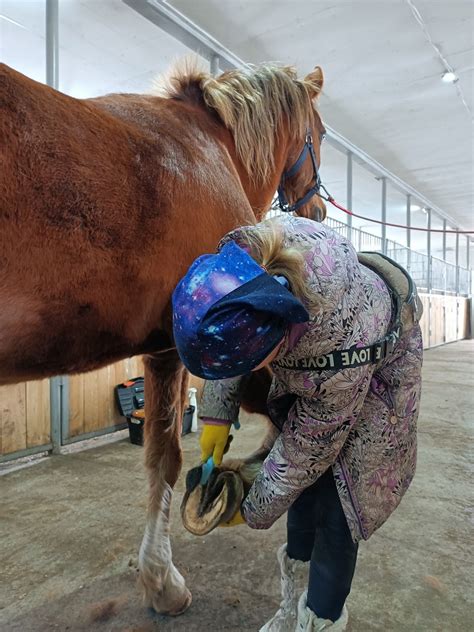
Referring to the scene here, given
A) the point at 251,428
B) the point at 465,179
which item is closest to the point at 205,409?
the point at 251,428

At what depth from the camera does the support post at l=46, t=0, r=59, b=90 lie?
2.63m

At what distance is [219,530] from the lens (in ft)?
5.89

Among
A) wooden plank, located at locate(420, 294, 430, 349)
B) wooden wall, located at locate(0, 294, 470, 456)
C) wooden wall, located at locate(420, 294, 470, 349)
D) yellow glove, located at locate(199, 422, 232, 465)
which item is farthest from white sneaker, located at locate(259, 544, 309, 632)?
wooden plank, located at locate(420, 294, 430, 349)

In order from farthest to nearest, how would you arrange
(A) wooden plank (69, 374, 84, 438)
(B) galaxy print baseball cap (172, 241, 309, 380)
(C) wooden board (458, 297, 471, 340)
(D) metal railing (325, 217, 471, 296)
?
(C) wooden board (458, 297, 471, 340)
(D) metal railing (325, 217, 471, 296)
(A) wooden plank (69, 374, 84, 438)
(B) galaxy print baseball cap (172, 241, 309, 380)

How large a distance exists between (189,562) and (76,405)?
5.47ft

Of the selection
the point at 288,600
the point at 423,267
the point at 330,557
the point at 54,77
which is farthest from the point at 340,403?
the point at 423,267

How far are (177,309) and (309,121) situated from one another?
126 centimetres

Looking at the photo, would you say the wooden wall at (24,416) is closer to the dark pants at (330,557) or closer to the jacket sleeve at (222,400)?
the jacket sleeve at (222,400)

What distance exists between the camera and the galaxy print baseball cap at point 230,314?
0.63 metres

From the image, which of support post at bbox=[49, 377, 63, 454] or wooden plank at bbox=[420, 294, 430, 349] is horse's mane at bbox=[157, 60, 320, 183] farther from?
wooden plank at bbox=[420, 294, 430, 349]

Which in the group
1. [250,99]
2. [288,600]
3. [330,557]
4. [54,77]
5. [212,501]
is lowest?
[288,600]

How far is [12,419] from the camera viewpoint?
2566 millimetres

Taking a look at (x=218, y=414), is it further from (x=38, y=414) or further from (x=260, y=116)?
(x=38, y=414)

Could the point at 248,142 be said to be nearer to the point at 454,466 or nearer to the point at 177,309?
the point at 177,309
